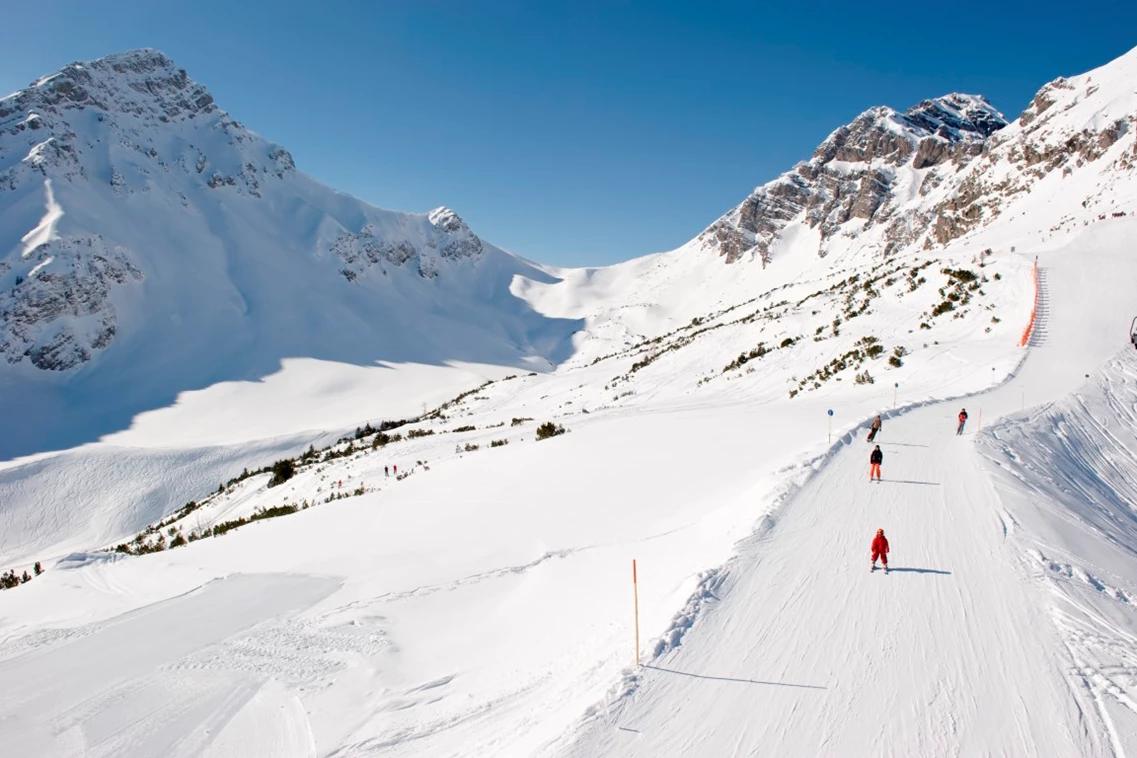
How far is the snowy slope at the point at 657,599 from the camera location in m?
5.50

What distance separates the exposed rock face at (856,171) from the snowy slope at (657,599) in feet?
324

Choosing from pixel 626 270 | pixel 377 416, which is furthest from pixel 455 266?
pixel 377 416

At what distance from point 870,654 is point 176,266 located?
102m

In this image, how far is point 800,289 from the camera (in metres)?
65.1

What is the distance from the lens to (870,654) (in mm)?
6219

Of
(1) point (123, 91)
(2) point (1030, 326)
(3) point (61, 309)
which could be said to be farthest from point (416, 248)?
(2) point (1030, 326)

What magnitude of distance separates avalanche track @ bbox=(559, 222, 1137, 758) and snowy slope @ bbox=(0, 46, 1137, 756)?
0.04 metres

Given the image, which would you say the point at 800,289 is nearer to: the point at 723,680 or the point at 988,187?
the point at 988,187

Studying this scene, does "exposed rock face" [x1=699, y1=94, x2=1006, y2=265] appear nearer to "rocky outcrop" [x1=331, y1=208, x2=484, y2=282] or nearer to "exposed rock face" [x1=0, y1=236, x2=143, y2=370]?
"rocky outcrop" [x1=331, y1=208, x2=484, y2=282]

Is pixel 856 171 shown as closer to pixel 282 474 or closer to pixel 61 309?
pixel 282 474

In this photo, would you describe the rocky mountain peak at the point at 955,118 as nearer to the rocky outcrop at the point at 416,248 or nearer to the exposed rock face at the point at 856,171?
the exposed rock face at the point at 856,171

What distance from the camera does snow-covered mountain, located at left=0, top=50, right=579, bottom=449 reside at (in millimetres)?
67875

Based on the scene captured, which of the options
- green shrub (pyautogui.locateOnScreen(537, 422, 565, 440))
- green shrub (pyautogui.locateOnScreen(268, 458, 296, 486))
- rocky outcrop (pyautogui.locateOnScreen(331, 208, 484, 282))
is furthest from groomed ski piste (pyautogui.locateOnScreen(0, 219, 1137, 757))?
rocky outcrop (pyautogui.locateOnScreen(331, 208, 484, 282))

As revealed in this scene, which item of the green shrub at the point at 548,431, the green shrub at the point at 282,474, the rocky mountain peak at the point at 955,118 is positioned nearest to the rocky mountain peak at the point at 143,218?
the green shrub at the point at 282,474
